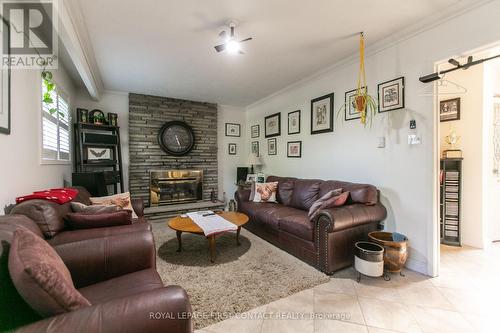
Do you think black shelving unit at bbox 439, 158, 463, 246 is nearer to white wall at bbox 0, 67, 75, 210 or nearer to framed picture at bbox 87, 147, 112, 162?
white wall at bbox 0, 67, 75, 210

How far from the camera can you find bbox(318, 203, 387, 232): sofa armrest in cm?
222

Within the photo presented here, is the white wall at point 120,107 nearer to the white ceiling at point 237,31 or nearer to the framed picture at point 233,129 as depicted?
the white ceiling at point 237,31

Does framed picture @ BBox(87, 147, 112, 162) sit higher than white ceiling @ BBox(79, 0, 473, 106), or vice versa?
white ceiling @ BBox(79, 0, 473, 106)

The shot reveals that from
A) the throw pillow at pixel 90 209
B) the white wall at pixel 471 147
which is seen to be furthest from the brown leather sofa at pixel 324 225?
the throw pillow at pixel 90 209

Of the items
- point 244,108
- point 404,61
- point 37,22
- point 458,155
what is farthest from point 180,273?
point 244,108

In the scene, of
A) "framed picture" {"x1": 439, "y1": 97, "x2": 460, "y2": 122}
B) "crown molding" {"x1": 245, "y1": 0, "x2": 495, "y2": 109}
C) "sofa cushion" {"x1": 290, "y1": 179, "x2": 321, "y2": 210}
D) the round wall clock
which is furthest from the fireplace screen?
"framed picture" {"x1": 439, "y1": 97, "x2": 460, "y2": 122}

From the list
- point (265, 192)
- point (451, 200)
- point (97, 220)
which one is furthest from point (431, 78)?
point (97, 220)

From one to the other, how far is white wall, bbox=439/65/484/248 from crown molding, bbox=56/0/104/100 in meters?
4.29

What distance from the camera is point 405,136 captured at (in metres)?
2.46

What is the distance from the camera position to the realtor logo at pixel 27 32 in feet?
5.36

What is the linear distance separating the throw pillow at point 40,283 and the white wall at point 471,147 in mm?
4164

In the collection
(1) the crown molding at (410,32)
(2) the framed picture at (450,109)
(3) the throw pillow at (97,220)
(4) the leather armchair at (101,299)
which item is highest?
(1) the crown molding at (410,32)

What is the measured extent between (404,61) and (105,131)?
15.4 ft

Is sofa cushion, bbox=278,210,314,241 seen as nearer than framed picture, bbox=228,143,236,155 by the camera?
Yes
